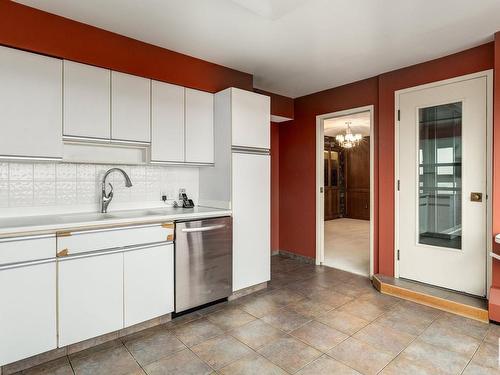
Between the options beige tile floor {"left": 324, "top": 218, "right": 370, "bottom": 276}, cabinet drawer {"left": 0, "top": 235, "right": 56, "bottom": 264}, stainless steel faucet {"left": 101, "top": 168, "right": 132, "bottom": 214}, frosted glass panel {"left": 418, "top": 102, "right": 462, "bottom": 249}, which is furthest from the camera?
beige tile floor {"left": 324, "top": 218, "right": 370, "bottom": 276}

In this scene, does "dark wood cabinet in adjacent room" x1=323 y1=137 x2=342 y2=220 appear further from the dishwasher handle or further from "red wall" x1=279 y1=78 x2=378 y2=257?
the dishwasher handle

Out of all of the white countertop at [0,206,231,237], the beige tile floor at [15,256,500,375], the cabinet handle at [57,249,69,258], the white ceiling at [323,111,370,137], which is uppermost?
the white ceiling at [323,111,370,137]

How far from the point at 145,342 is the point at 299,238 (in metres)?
2.87

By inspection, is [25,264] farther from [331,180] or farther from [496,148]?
[331,180]

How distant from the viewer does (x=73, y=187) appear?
2.64 metres

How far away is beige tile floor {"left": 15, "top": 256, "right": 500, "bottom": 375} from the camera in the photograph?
1944 mm

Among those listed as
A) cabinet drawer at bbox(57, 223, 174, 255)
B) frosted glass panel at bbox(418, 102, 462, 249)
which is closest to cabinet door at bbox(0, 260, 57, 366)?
cabinet drawer at bbox(57, 223, 174, 255)

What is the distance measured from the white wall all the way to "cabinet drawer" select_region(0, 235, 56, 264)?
652 mm

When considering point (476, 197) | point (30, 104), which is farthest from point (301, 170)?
point (30, 104)

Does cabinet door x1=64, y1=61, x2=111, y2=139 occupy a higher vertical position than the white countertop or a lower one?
higher

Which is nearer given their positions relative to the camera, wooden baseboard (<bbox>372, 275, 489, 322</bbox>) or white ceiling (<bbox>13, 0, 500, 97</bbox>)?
white ceiling (<bbox>13, 0, 500, 97</bbox>)

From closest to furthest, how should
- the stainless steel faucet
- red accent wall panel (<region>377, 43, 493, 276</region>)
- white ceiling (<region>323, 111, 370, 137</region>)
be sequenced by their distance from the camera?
the stainless steel faucet < red accent wall panel (<region>377, 43, 493, 276</region>) < white ceiling (<region>323, 111, 370, 137</region>)

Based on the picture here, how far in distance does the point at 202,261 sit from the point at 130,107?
1575mm

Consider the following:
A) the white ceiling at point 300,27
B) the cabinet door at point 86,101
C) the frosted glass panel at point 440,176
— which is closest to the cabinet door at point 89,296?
the cabinet door at point 86,101
